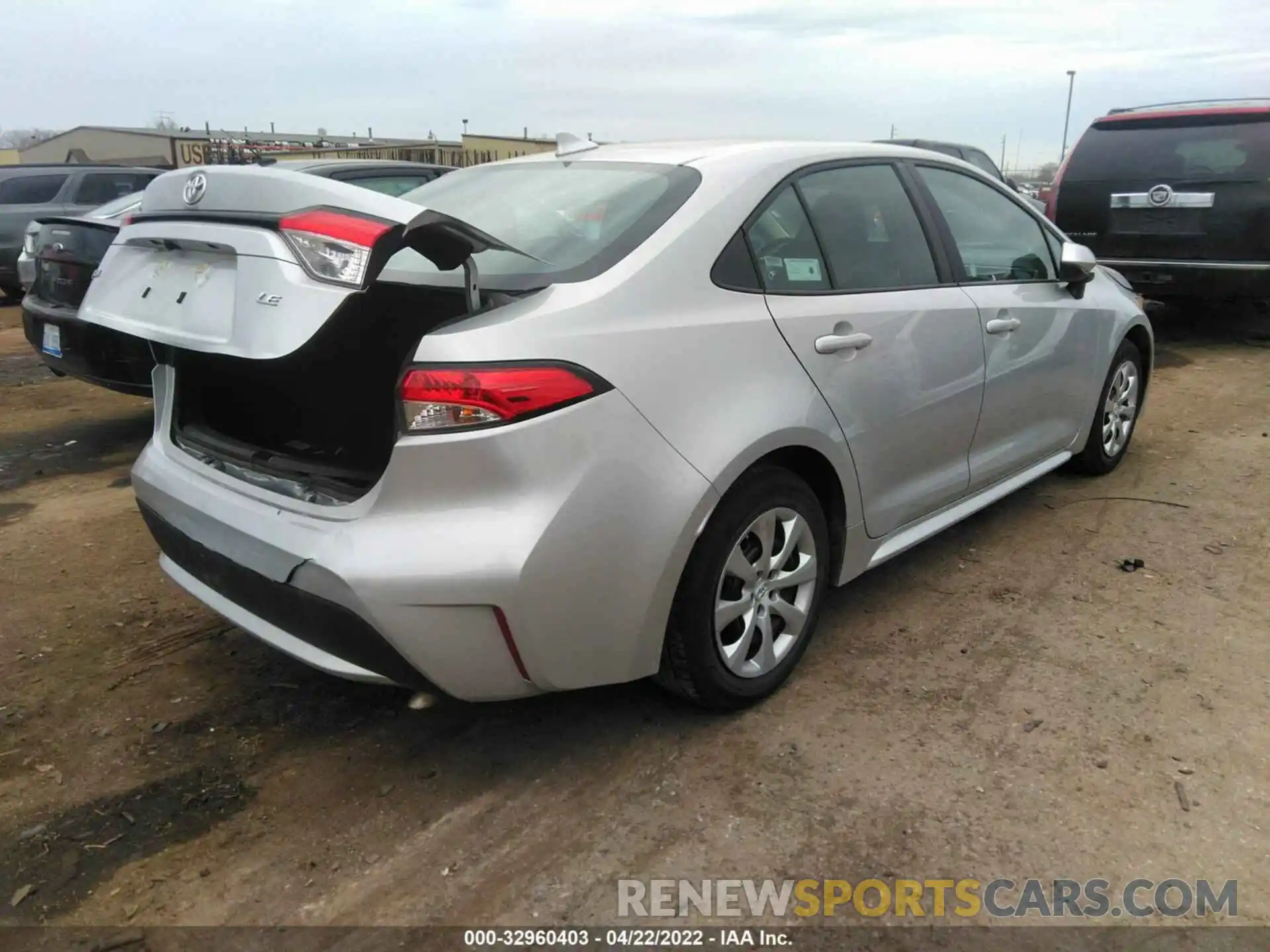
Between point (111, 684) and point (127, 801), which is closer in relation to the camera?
point (127, 801)

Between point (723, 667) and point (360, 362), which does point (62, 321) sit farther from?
point (723, 667)

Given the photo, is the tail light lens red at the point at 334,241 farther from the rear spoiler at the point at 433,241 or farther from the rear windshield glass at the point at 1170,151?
the rear windshield glass at the point at 1170,151

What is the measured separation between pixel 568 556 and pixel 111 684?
5.70ft

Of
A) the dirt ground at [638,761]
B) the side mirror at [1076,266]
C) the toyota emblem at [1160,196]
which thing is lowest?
the dirt ground at [638,761]

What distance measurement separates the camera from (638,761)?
267cm

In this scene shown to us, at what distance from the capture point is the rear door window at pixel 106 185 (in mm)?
11422

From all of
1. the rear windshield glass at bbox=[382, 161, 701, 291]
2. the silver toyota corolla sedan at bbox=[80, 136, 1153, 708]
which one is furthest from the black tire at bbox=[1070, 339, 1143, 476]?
the rear windshield glass at bbox=[382, 161, 701, 291]

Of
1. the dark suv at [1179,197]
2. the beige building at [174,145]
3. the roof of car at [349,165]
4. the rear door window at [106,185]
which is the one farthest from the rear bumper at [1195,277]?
the beige building at [174,145]

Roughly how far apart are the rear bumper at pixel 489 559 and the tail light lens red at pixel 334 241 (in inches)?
15.7

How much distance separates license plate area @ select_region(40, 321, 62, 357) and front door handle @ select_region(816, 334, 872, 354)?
4392mm

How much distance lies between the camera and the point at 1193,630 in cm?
334

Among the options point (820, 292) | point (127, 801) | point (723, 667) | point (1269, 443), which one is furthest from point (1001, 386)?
point (127, 801)

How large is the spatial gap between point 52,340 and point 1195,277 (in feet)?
25.6

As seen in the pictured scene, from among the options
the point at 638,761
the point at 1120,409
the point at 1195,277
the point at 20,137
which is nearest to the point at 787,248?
the point at 638,761
